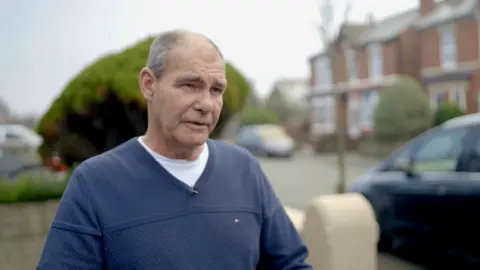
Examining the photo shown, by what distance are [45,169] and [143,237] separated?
15.9 feet

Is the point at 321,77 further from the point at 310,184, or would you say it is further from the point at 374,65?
the point at 310,184

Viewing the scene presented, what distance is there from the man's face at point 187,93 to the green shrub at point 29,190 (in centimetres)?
341

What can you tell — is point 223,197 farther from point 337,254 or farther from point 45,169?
point 45,169

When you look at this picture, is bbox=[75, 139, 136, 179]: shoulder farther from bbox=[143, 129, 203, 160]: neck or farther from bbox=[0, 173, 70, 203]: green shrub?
bbox=[0, 173, 70, 203]: green shrub

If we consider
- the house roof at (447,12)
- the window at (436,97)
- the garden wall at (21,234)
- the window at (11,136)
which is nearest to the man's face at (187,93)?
the garden wall at (21,234)

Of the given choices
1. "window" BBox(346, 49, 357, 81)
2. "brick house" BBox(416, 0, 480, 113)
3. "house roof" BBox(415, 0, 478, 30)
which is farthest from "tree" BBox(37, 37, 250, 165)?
"window" BBox(346, 49, 357, 81)

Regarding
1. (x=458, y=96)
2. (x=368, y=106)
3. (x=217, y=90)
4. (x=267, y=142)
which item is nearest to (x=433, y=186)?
(x=217, y=90)

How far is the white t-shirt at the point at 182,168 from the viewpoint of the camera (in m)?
1.58

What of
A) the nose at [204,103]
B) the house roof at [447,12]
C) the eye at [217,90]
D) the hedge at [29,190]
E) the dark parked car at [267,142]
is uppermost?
the house roof at [447,12]

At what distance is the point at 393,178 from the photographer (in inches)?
233

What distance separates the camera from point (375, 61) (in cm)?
2897

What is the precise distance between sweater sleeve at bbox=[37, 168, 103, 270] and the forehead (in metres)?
0.43

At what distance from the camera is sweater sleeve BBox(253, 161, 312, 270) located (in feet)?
5.55

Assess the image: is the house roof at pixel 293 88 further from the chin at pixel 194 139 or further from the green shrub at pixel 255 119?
the chin at pixel 194 139
